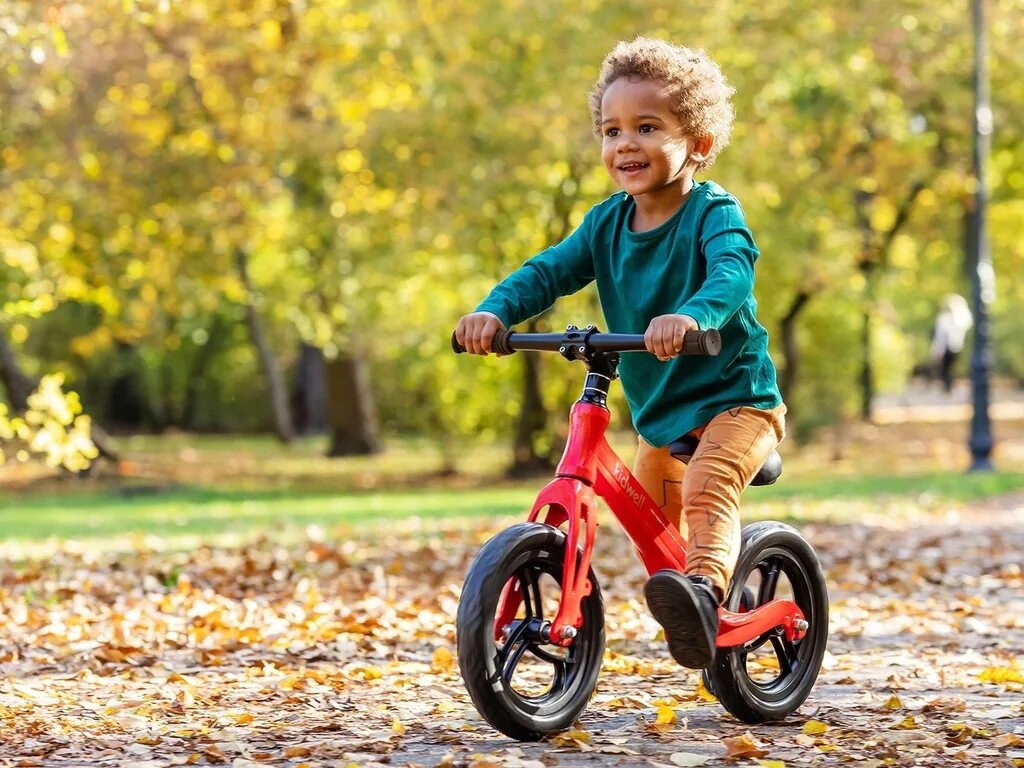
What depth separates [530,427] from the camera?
20.0 meters

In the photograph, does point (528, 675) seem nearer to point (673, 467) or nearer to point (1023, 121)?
point (673, 467)

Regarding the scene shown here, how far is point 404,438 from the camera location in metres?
27.7

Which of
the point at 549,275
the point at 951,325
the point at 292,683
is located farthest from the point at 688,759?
the point at 951,325

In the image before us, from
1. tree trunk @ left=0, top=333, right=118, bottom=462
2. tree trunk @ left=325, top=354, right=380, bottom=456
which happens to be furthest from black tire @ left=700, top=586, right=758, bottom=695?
tree trunk @ left=325, top=354, right=380, bottom=456

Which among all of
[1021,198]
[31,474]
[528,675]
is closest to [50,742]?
[528,675]

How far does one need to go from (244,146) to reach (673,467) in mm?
15671

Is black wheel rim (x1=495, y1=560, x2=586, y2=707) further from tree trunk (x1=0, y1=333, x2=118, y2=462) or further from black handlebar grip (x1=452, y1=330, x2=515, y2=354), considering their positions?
tree trunk (x1=0, y1=333, x2=118, y2=462)

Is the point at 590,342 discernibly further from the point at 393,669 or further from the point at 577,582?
the point at 393,669

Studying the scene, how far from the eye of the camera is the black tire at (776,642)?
475cm

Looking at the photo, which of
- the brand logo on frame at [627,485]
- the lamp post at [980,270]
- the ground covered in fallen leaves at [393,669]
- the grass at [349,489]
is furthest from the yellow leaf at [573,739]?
the lamp post at [980,270]

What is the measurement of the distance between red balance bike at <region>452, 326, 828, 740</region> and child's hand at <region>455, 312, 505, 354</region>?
32 millimetres

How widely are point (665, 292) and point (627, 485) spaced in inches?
22.9

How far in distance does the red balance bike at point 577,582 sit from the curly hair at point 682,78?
0.76 m

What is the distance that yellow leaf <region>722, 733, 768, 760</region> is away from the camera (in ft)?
14.2
